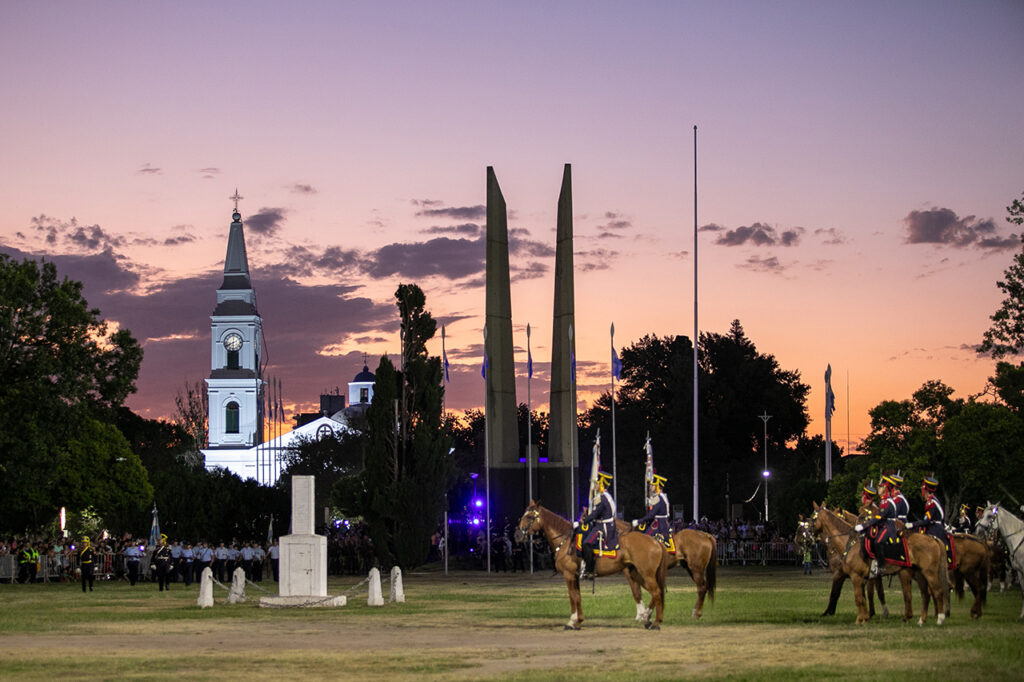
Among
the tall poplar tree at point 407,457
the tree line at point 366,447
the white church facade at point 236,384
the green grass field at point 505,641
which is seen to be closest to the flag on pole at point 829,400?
the tree line at point 366,447

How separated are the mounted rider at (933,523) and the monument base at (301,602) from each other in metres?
13.1

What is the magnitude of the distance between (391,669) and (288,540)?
16737 millimetres

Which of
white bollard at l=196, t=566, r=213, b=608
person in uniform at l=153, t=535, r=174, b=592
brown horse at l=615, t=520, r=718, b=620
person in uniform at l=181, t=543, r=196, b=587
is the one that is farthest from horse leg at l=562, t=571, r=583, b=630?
person in uniform at l=181, t=543, r=196, b=587

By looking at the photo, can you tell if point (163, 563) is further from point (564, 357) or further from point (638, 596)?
point (564, 357)

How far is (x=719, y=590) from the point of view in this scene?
36.1 meters

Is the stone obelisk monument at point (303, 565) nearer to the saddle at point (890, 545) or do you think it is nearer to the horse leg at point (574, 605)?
the horse leg at point (574, 605)

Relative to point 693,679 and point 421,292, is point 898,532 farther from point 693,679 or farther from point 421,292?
point 421,292

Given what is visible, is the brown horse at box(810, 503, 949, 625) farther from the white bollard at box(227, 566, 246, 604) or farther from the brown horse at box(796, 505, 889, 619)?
the white bollard at box(227, 566, 246, 604)

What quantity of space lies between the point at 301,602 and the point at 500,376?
94.3 ft

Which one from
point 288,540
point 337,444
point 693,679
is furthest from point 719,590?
point 337,444

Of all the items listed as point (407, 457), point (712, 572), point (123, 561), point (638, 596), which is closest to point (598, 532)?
point (638, 596)

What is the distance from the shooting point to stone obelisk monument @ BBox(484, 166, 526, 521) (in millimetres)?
59250

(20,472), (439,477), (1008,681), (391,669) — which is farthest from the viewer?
(439,477)

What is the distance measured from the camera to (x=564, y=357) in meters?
60.1
